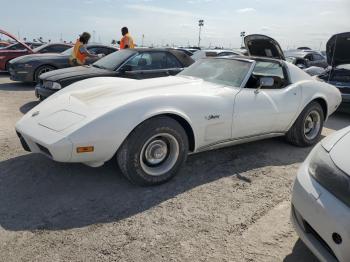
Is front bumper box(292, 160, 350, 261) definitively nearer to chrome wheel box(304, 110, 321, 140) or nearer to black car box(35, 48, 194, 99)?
chrome wheel box(304, 110, 321, 140)

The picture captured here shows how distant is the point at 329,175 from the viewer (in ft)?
7.05

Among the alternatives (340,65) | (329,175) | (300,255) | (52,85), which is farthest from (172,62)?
(329,175)

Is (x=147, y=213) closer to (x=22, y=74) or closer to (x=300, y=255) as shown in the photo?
(x=300, y=255)

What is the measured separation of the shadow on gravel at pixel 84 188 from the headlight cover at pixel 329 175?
1.48 meters

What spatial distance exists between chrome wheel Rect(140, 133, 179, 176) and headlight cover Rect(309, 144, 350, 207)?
1542 millimetres

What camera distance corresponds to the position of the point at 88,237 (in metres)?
2.67

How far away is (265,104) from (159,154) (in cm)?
161

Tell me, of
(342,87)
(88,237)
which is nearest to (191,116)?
(88,237)

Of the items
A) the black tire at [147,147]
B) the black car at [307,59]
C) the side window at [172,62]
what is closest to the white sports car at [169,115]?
the black tire at [147,147]

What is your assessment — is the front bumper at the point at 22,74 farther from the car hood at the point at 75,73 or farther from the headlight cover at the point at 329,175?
the headlight cover at the point at 329,175

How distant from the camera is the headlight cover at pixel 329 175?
2.00 meters

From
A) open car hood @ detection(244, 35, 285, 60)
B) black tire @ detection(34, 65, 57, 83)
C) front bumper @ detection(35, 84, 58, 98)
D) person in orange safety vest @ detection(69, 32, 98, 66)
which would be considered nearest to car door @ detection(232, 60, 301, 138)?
open car hood @ detection(244, 35, 285, 60)

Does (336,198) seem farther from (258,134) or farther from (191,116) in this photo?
(258,134)

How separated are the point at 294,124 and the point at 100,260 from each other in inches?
139
